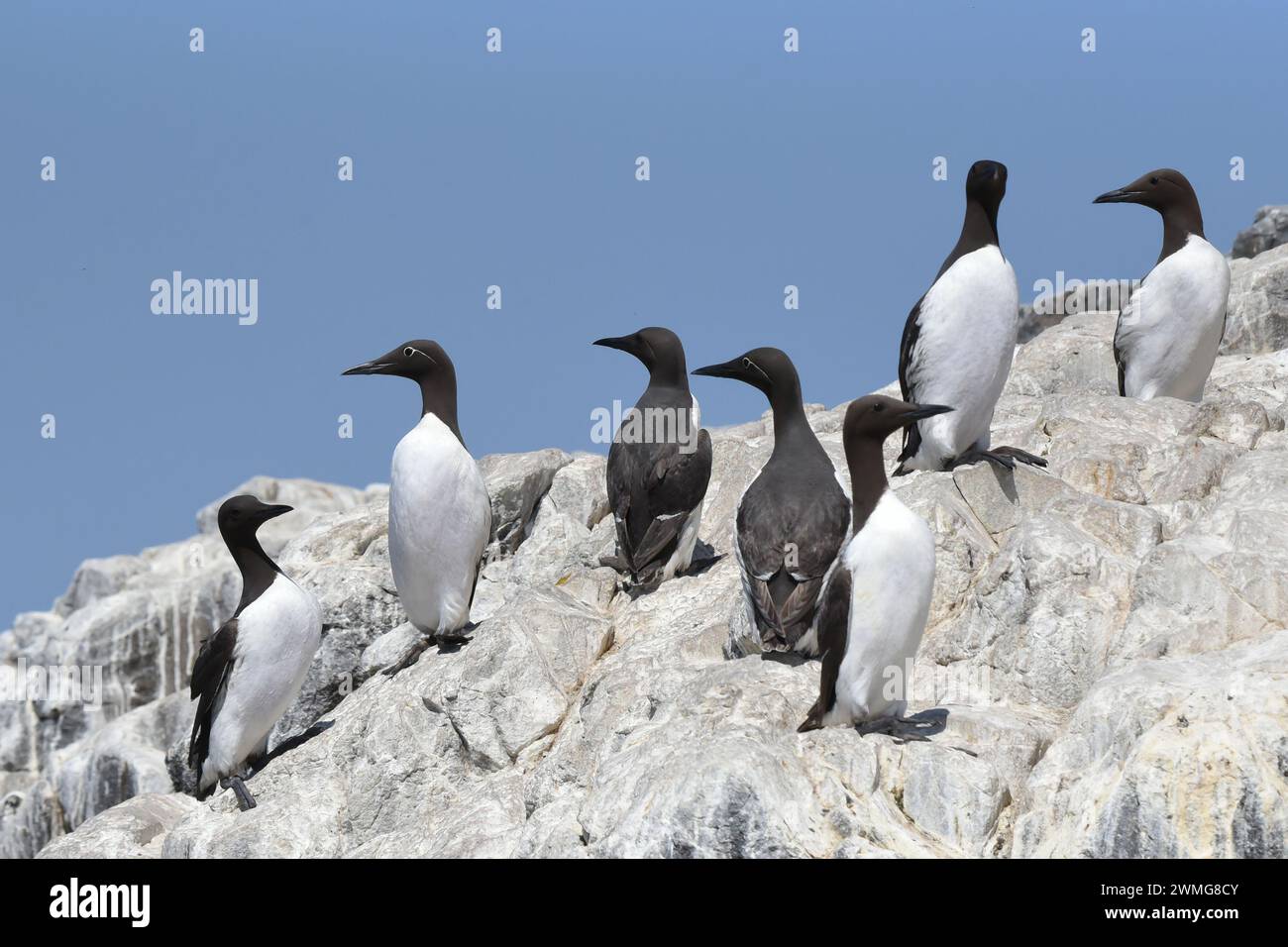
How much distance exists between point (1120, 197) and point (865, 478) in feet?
20.4

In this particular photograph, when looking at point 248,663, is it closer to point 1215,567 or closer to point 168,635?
point 1215,567

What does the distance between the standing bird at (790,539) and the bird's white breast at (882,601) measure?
1.03 meters

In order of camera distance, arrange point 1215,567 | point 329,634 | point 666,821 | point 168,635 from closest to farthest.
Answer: point 666,821
point 1215,567
point 329,634
point 168,635

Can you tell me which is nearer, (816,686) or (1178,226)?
(816,686)

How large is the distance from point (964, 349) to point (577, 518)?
190 inches

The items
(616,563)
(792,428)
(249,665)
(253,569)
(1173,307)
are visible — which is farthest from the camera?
(1173,307)

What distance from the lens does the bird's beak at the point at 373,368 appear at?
37.7 feet

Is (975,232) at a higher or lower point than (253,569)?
higher

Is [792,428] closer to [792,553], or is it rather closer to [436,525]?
[792,553]

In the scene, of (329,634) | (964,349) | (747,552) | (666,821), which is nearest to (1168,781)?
(666,821)

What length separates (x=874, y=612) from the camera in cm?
726

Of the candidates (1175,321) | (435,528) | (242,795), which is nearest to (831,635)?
(435,528)

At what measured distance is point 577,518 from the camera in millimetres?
14078

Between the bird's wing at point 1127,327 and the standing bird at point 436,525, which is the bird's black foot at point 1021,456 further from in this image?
the standing bird at point 436,525
